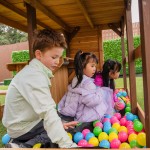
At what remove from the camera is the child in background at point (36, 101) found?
2084 millimetres

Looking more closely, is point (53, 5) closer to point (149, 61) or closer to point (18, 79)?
point (18, 79)

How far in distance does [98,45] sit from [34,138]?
225 inches

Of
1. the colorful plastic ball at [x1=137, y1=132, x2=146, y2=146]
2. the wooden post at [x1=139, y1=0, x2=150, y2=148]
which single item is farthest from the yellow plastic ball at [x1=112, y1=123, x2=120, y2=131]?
the wooden post at [x1=139, y1=0, x2=150, y2=148]

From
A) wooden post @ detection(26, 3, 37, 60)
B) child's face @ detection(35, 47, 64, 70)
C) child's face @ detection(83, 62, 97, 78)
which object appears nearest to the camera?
child's face @ detection(35, 47, 64, 70)

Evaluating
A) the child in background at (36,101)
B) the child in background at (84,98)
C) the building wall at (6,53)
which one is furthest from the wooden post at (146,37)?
the building wall at (6,53)

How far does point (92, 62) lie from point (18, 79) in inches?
78.0

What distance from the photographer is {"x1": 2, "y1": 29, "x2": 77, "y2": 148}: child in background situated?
2084mm

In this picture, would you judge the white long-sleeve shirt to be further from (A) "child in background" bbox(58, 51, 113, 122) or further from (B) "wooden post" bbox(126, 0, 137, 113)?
(B) "wooden post" bbox(126, 0, 137, 113)

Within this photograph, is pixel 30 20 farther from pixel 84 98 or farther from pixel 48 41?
pixel 48 41

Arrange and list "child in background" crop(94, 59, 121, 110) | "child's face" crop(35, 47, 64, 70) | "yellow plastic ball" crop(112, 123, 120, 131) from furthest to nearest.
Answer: "child in background" crop(94, 59, 121, 110) < "yellow plastic ball" crop(112, 123, 120, 131) < "child's face" crop(35, 47, 64, 70)

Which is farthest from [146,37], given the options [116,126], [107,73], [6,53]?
[6,53]

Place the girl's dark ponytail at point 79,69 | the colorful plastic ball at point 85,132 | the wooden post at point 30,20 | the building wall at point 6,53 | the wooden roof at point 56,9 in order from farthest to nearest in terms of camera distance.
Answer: the building wall at point 6,53 < the wooden roof at point 56,9 < the wooden post at point 30,20 < the girl's dark ponytail at point 79,69 < the colorful plastic ball at point 85,132

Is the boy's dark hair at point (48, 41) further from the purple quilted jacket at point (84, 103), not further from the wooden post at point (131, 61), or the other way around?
the wooden post at point (131, 61)

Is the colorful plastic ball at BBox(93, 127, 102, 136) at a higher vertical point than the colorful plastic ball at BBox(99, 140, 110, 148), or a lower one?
higher
